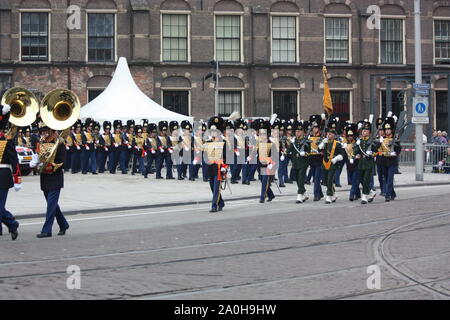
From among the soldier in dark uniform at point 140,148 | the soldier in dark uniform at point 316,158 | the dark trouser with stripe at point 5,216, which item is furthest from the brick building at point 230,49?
the dark trouser with stripe at point 5,216

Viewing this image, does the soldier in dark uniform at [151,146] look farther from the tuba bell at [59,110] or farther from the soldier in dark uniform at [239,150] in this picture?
the tuba bell at [59,110]

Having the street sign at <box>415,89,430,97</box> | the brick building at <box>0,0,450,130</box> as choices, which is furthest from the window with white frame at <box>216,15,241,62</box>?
the street sign at <box>415,89,430,97</box>

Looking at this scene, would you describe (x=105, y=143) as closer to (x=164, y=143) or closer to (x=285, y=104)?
(x=164, y=143)

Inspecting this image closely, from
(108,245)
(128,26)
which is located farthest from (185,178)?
(108,245)

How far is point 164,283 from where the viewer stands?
10.0 m

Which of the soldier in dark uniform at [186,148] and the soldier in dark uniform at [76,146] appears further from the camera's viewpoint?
the soldier in dark uniform at [76,146]

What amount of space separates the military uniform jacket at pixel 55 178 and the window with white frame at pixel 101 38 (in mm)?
28033

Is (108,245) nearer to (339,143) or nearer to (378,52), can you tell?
(339,143)

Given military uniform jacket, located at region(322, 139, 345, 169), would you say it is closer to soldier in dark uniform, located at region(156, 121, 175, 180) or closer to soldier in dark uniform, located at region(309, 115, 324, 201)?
soldier in dark uniform, located at region(309, 115, 324, 201)

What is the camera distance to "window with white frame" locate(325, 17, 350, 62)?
45.4 meters

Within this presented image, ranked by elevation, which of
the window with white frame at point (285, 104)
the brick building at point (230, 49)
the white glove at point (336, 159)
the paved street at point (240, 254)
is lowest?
the paved street at point (240, 254)

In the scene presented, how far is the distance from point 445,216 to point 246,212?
4319 millimetres

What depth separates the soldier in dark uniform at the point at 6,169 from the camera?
14734 millimetres
